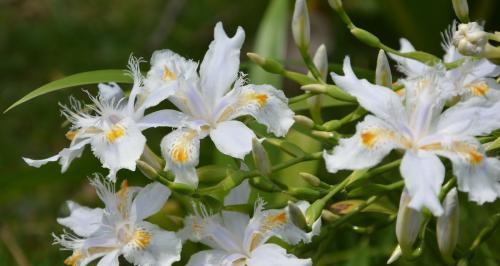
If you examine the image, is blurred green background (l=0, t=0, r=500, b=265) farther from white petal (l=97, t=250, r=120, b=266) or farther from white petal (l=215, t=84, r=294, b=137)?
white petal (l=215, t=84, r=294, b=137)

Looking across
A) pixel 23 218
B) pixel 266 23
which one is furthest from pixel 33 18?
pixel 266 23

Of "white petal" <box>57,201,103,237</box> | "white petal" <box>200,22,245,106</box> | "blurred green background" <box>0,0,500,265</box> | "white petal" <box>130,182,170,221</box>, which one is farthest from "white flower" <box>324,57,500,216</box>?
"blurred green background" <box>0,0,500,265</box>

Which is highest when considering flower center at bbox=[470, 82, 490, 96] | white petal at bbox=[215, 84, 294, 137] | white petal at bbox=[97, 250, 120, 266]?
white petal at bbox=[215, 84, 294, 137]

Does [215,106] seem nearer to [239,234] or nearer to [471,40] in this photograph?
[239,234]

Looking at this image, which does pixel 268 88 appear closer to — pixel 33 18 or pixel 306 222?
pixel 306 222

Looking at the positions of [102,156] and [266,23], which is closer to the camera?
[102,156]

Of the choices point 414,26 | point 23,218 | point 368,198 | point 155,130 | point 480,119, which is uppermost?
point 480,119
